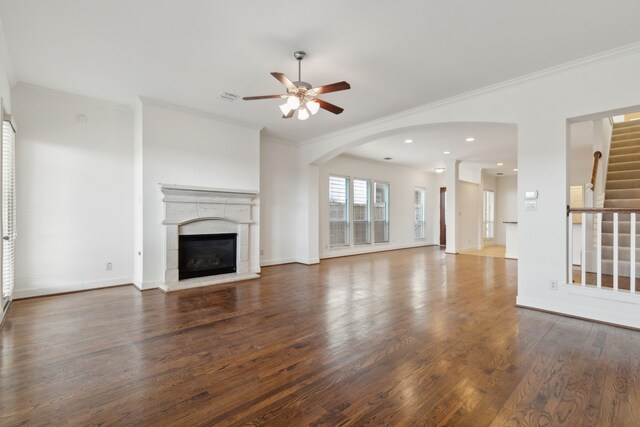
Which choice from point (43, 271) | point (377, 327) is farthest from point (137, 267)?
point (377, 327)

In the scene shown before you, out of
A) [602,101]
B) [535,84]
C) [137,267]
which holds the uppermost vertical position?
[535,84]

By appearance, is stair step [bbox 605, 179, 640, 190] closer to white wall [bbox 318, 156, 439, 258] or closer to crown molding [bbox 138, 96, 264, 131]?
white wall [bbox 318, 156, 439, 258]

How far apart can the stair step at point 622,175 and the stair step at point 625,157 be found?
0.32m

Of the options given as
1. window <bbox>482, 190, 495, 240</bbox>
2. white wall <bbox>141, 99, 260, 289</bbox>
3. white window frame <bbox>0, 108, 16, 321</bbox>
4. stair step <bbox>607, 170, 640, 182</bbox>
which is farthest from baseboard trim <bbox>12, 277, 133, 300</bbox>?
window <bbox>482, 190, 495, 240</bbox>

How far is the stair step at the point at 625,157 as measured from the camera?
237 inches

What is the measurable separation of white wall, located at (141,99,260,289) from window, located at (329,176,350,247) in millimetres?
2810

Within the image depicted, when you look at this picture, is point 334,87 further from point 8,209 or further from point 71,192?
point 71,192

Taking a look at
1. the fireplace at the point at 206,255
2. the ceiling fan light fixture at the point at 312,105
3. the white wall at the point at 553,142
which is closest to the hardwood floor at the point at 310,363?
the white wall at the point at 553,142

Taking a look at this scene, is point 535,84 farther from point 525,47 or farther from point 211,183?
point 211,183

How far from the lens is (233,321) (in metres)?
3.28

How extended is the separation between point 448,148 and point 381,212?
2.86 m

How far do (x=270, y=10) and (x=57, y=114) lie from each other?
3.78 metres

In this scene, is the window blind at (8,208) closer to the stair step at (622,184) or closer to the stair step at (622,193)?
the stair step at (622,193)

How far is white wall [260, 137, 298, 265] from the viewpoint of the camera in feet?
21.8
